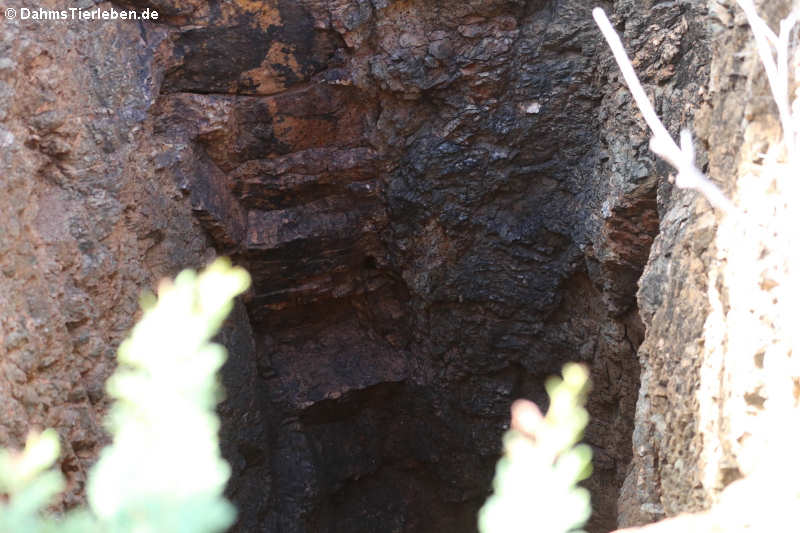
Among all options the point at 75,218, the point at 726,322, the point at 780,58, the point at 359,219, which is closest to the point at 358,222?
the point at 359,219

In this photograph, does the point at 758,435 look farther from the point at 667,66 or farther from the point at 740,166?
the point at 667,66

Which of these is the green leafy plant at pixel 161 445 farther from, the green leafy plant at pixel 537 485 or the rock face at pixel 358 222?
the rock face at pixel 358 222

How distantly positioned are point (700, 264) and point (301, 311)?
2521 mm

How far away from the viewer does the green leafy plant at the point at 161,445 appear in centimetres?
67

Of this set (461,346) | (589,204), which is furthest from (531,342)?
(589,204)

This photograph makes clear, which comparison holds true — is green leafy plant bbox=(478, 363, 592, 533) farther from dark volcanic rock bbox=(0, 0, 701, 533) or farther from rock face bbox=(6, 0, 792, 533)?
dark volcanic rock bbox=(0, 0, 701, 533)

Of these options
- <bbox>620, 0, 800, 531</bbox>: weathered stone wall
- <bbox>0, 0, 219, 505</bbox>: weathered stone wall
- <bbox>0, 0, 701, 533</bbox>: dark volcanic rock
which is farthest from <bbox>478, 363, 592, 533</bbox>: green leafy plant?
Answer: <bbox>0, 0, 701, 533</bbox>: dark volcanic rock

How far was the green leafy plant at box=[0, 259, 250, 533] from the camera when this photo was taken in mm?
666

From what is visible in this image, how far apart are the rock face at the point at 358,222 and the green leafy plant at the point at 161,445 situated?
1742mm

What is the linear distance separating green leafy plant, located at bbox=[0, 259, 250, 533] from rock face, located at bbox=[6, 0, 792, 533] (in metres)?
1.74

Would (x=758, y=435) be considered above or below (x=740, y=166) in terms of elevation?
below

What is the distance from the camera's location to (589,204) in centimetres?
348

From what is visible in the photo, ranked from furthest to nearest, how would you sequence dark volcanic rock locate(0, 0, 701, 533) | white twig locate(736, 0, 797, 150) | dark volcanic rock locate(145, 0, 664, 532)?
dark volcanic rock locate(145, 0, 664, 532)
dark volcanic rock locate(0, 0, 701, 533)
white twig locate(736, 0, 797, 150)

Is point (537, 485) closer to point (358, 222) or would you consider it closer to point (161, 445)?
point (161, 445)
